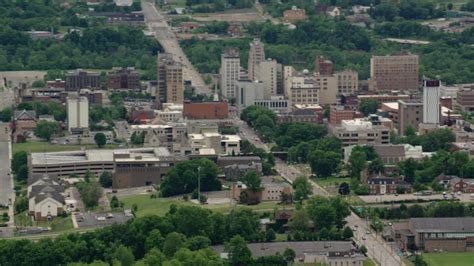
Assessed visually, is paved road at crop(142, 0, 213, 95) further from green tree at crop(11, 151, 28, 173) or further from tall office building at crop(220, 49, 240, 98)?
green tree at crop(11, 151, 28, 173)

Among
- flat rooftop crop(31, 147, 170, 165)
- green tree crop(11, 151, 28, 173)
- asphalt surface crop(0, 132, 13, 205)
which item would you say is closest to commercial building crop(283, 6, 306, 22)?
asphalt surface crop(0, 132, 13, 205)

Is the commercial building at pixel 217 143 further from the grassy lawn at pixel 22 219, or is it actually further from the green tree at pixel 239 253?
the green tree at pixel 239 253

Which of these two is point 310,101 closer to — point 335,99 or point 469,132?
point 335,99

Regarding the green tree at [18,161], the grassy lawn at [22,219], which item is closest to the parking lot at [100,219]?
the grassy lawn at [22,219]

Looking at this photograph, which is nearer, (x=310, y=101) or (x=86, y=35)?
(x=310, y=101)

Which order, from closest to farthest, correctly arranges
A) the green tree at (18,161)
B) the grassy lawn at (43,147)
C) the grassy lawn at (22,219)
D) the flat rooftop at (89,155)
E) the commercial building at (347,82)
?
1. the grassy lawn at (22,219)
2. the flat rooftop at (89,155)
3. the green tree at (18,161)
4. the grassy lawn at (43,147)
5. the commercial building at (347,82)

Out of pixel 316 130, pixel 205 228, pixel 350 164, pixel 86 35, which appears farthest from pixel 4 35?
pixel 205 228
